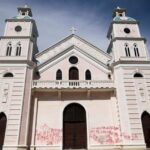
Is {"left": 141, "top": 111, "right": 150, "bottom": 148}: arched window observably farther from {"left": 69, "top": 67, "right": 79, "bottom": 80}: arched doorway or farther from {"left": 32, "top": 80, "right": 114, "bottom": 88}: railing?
{"left": 69, "top": 67, "right": 79, "bottom": 80}: arched doorway

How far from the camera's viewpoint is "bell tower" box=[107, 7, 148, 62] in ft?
74.7

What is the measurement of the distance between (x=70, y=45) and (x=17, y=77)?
738 centimetres

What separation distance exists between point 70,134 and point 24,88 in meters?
6.12

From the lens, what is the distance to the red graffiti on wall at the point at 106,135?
64.1 feet

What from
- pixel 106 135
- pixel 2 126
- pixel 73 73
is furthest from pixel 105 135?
pixel 2 126

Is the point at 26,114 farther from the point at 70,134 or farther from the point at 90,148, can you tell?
the point at 90,148

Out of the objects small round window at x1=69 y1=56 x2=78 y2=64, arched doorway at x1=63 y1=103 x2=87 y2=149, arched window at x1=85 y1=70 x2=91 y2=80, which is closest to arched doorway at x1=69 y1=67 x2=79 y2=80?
small round window at x1=69 y1=56 x2=78 y2=64

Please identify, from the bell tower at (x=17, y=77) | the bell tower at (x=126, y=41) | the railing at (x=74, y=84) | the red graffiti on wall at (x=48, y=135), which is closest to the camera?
the bell tower at (x=17, y=77)

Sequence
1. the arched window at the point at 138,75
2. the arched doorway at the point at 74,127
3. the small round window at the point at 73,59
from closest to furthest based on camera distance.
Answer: the arched doorway at the point at 74,127
the arched window at the point at 138,75
the small round window at the point at 73,59

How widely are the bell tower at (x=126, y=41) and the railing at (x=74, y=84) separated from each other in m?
3.07

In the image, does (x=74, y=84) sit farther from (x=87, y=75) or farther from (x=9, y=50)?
(x=9, y=50)

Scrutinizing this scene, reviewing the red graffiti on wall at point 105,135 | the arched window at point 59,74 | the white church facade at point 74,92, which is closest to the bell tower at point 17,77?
the white church facade at point 74,92

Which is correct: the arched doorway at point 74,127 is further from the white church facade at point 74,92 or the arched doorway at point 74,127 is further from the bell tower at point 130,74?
the bell tower at point 130,74

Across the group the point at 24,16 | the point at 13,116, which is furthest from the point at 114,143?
the point at 24,16
